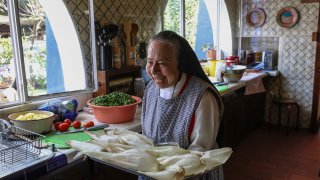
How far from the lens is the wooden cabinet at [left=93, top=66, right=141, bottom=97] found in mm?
2146

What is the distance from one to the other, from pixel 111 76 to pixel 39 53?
532mm

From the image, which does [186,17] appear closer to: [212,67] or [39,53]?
[212,67]

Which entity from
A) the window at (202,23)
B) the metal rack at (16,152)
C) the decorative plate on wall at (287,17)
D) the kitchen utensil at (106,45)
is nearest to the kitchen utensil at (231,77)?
the window at (202,23)

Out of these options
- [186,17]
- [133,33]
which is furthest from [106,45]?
[186,17]

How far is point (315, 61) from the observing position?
3.81 m

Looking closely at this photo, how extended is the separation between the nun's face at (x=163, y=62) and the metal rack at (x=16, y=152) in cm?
57

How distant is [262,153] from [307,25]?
5.79 feet

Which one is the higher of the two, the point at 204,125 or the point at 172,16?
the point at 172,16

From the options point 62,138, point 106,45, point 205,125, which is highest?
point 106,45

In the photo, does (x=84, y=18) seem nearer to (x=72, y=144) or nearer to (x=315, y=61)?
(x=72, y=144)

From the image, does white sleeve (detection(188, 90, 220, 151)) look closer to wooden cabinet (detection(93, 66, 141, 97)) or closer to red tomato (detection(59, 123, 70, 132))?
red tomato (detection(59, 123, 70, 132))

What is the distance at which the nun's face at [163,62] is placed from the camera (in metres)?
1.23

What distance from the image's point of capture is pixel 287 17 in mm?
3912

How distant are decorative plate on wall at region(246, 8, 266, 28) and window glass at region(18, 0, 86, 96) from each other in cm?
288
